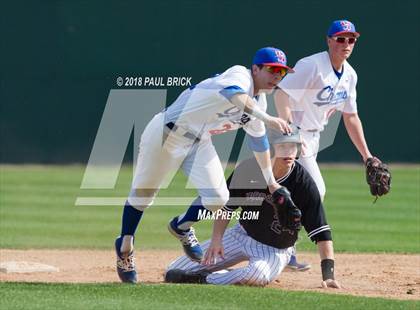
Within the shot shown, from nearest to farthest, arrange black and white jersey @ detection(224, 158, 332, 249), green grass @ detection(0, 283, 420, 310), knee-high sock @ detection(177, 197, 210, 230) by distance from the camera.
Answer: green grass @ detection(0, 283, 420, 310)
black and white jersey @ detection(224, 158, 332, 249)
knee-high sock @ detection(177, 197, 210, 230)

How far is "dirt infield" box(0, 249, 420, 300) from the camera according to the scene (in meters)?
7.36

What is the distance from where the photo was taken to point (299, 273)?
8.35 m

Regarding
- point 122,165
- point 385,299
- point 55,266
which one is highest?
point 385,299

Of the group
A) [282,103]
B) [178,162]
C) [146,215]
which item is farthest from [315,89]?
[146,215]

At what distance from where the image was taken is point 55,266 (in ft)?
28.5

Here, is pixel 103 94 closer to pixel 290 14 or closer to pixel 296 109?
pixel 290 14

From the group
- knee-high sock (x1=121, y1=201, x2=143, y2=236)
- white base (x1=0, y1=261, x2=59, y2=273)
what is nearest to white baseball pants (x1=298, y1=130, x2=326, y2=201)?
knee-high sock (x1=121, y1=201, x2=143, y2=236)

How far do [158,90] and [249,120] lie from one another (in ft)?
38.2

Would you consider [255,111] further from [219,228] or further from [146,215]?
[146,215]

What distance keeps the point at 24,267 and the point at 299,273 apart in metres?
2.52

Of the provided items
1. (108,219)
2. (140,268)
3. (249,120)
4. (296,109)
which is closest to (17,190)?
(108,219)

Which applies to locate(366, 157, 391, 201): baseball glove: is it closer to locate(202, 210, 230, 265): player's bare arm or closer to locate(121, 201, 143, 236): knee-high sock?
locate(202, 210, 230, 265): player's bare arm

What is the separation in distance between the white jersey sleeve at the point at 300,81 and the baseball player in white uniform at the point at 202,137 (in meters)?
1.12

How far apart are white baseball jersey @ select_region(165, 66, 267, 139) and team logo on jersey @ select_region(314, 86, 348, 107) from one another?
1.25 meters
